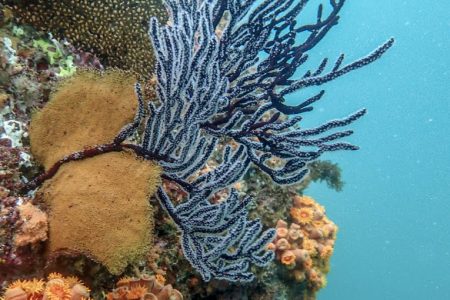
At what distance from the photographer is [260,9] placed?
3.82 m

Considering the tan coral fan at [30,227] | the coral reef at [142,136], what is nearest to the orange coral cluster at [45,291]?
the coral reef at [142,136]

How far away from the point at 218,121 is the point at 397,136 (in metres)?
123

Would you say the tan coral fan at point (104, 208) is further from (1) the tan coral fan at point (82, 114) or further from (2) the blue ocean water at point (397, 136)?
(2) the blue ocean water at point (397, 136)

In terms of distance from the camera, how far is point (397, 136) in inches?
4584

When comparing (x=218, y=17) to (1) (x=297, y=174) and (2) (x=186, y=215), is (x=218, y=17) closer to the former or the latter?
(1) (x=297, y=174)

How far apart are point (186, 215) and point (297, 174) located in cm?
97

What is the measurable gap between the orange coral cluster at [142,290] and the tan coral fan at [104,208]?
1.65 feet

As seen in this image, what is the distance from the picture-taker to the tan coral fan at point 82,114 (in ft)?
9.46

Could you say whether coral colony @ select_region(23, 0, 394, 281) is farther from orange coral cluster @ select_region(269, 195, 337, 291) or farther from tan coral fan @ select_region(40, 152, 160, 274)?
orange coral cluster @ select_region(269, 195, 337, 291)

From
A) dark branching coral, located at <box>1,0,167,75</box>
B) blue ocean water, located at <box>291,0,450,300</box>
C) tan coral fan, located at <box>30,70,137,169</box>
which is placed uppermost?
blue ocean water, located at <box>291,0,450,300</box>

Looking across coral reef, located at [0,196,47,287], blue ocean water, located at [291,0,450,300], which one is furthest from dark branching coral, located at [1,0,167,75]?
blue ocean water, located at [291,0,450,300]

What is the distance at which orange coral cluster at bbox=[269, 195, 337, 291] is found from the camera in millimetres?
5508

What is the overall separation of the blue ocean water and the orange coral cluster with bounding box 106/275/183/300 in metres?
96.7

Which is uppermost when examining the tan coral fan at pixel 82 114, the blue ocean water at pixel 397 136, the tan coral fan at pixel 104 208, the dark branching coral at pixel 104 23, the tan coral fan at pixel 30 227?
the blue ocean water at pixel 397 136
